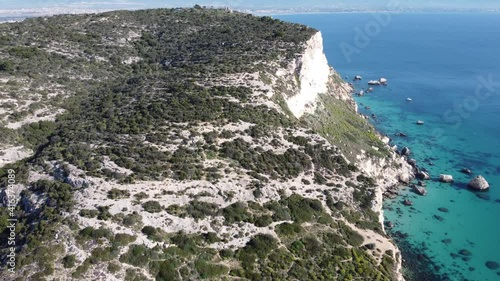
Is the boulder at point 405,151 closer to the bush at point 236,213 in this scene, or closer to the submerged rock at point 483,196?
the submerged rock at point 483,196

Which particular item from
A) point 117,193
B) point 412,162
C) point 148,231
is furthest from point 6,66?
point 412,162

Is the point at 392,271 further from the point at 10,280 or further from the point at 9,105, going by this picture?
the point at 9,105

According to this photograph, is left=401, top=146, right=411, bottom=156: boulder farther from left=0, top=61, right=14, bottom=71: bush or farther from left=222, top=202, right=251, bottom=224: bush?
left=0, top=61, right=14, bottom=71: bush

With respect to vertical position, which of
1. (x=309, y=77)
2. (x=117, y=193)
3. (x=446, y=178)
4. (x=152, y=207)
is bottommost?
(x=446, y=178)

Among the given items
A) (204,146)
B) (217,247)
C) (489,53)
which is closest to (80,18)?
(204,146)

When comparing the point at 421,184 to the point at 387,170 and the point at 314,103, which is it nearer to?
the point at 387,170

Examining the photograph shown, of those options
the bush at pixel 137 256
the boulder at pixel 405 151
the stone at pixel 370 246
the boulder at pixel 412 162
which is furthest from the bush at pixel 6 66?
the boulder at pixel 405 151
